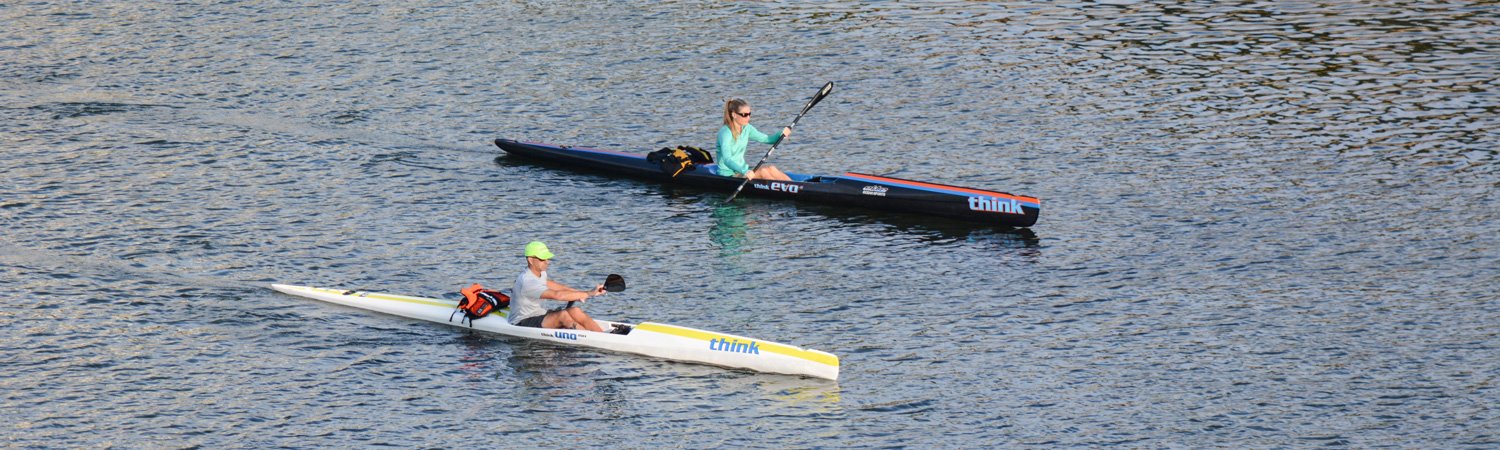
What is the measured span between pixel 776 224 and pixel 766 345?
6.00m

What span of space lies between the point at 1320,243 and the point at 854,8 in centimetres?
1734

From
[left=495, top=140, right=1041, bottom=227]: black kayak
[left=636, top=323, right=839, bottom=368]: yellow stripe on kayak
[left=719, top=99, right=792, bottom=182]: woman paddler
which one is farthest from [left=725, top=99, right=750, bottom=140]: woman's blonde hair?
[left=636, top=323, right=839, bottom=368]: yellow stripe on kayak

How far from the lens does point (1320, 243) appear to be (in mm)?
21234

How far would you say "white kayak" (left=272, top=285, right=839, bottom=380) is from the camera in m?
16.9

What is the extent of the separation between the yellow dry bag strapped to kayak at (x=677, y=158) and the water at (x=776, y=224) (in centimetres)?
41

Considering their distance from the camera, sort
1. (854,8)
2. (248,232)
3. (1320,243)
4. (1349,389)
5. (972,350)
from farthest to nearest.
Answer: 1. (854,8)
2. (248,232)
3. (1320,243)
4. (972,350)
5. (1349,389)

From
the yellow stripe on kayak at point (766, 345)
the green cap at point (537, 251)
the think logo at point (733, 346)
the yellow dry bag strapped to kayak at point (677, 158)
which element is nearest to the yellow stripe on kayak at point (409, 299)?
the green cap at point (537, 251)

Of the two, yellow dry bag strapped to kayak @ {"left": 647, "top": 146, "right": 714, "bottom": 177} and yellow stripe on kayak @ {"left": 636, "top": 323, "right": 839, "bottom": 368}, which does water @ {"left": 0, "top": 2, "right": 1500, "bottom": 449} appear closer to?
yellow stripe on kayak @ {"left": 636, "top": 323, "right": 839, "bottom": 368}

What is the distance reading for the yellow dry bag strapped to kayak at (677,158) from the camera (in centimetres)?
2452

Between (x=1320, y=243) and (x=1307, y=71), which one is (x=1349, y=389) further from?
(x=1307, y=71)

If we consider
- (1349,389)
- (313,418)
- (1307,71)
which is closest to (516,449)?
(313,418)

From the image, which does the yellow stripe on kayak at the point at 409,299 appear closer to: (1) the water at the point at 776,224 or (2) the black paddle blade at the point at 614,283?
(1) the water at the point at 776,224

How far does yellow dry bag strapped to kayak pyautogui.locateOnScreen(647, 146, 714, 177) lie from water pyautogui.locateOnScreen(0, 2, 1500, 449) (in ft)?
1.34

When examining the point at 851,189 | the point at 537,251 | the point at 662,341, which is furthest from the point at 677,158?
the point at 662,341
